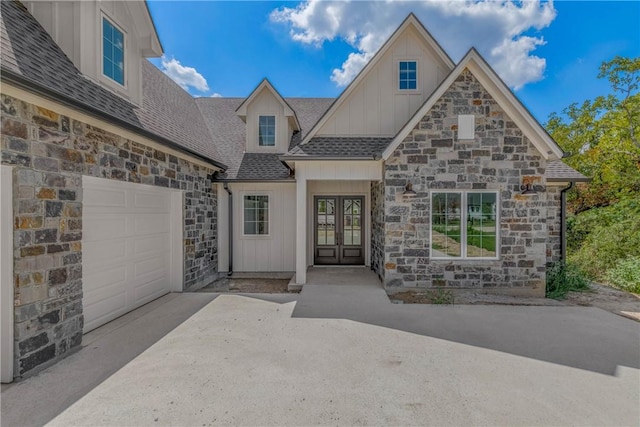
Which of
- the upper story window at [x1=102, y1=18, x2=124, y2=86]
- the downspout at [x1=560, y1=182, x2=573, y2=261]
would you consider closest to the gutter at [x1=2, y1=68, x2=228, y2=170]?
the upper story window at [x1=102, y1=18, x2=124, y2=86]

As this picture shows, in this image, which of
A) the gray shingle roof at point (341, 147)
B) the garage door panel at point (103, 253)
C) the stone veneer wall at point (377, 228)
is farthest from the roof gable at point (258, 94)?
the garage door panel at point (103, 253)

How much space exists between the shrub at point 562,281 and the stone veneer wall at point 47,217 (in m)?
9.66

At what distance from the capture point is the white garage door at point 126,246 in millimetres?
4586

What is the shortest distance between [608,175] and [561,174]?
348 inches

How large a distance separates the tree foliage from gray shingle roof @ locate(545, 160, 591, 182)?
11.6 ft

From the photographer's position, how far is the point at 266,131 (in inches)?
386

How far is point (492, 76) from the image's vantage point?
6.28m

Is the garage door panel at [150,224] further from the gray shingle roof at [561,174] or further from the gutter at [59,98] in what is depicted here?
the gray shingle roof at [561,174]

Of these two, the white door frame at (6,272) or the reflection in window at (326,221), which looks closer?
the white door frame at (6,272)

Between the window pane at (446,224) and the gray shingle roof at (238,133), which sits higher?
the gray shingle roof at (238,133)

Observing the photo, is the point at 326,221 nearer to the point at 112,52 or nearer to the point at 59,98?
the point at 112,52

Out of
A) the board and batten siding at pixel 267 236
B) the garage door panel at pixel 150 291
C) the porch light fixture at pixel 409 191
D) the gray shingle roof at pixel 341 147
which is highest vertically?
the gray shingle roof at pixel 341 147

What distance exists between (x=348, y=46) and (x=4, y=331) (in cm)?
1278

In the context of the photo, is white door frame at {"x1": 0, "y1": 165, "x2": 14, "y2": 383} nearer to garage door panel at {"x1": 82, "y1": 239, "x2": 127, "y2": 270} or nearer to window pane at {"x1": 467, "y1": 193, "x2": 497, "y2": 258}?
garage door panel at {"x1": 82, "y1": 239, "x2": 127, "y2": 270}
